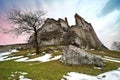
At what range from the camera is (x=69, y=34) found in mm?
80438

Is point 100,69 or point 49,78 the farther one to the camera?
point 100,69

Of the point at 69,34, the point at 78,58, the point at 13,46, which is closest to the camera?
the point at 78,58

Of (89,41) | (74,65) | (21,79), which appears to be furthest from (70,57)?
(89,41)

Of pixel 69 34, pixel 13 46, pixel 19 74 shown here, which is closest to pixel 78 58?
pixel 19 74

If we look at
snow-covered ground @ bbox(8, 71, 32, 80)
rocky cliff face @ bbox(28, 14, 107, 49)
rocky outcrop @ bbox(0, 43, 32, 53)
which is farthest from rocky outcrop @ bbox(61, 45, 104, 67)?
rocky outcrop @ bbox(0, 43, 32, 53)

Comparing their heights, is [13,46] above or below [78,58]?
above

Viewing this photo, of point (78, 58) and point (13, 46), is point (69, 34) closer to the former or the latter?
point (13, 46)

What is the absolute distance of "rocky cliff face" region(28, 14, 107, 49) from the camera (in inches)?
3096

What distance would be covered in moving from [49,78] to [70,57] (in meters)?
11.9

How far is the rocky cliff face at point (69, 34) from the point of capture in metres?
78.6

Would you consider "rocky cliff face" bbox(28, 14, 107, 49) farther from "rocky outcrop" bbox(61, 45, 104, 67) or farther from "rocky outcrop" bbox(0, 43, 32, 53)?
"rocky outcrop" bbox(61, 45, 104, 67)

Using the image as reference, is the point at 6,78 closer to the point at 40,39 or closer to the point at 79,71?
the point at 79,71

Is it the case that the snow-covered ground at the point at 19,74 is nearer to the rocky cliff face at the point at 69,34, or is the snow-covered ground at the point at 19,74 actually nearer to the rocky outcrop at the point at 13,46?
the rocky cliff face at the point at 69,34

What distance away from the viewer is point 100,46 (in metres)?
86.8
